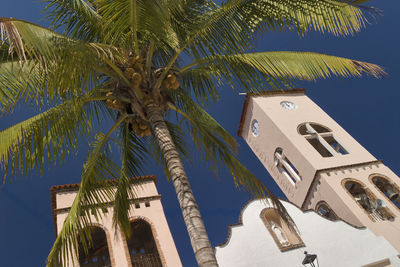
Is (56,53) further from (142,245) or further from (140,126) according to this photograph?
(142,245)

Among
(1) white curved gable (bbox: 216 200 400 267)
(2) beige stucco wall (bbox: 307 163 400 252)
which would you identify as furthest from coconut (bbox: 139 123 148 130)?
(2) beige stucco wall (bbox: 307 163 400 252)

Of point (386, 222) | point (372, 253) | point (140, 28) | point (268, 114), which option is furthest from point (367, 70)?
point (268, 114)

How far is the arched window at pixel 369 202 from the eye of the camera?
51.0 ft

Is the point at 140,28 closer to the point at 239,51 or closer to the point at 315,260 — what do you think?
the point at 239,51

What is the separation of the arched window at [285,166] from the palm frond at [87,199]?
12.7 m

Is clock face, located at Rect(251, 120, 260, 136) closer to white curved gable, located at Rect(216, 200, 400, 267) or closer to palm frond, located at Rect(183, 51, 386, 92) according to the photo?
white curved gable, located at Rect(216, 200, 400, 267)

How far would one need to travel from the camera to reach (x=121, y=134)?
876 cm

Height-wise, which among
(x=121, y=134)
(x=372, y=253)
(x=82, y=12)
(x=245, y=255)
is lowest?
(x=372, y=253)

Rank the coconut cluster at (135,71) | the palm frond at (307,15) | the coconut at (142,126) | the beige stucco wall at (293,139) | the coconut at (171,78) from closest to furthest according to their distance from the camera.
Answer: the palm frond at (307,15), the coconut cluster at (135,71), the coconut at (171,78), the coconut at (142,126), the beige stucco wall at (293,139)

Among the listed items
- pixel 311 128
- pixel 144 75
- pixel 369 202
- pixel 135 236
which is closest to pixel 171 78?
pixel 144 75

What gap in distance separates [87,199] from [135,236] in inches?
303

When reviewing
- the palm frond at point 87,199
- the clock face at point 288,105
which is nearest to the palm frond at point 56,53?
the palm frond at point 87,199

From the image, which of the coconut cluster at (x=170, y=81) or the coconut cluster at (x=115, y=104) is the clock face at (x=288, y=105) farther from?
the coconut cluster at (x=115, y=104)

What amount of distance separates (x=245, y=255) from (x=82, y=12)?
813 cm
